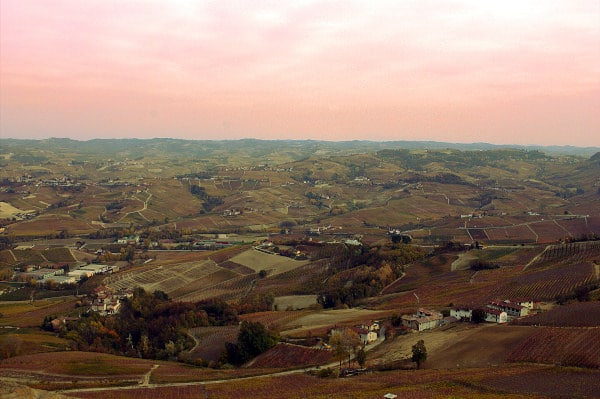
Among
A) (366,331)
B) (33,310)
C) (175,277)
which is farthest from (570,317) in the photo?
(33,310)

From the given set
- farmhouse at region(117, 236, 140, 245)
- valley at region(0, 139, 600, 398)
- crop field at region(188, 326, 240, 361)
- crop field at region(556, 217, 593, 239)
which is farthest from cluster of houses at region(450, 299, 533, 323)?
farmhouse at region(117, 236, 140, 245)

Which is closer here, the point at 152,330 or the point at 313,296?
the point at 152,330

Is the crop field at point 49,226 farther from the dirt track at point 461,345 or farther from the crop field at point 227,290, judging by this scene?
the dirt track at point 461,345

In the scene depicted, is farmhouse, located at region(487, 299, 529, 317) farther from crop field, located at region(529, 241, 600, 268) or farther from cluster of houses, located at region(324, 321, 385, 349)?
crop field, located at region(529, 241, 600, 268)

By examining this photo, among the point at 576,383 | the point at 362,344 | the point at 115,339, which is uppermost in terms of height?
the point at 576,383

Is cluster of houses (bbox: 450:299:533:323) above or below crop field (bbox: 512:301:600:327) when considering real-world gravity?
below

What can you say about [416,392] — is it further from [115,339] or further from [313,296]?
[313,296]

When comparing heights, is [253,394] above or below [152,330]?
above

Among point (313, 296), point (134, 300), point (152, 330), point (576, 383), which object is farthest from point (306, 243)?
point (576, 383)

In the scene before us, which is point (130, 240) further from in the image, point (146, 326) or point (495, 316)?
point (495, 316)
